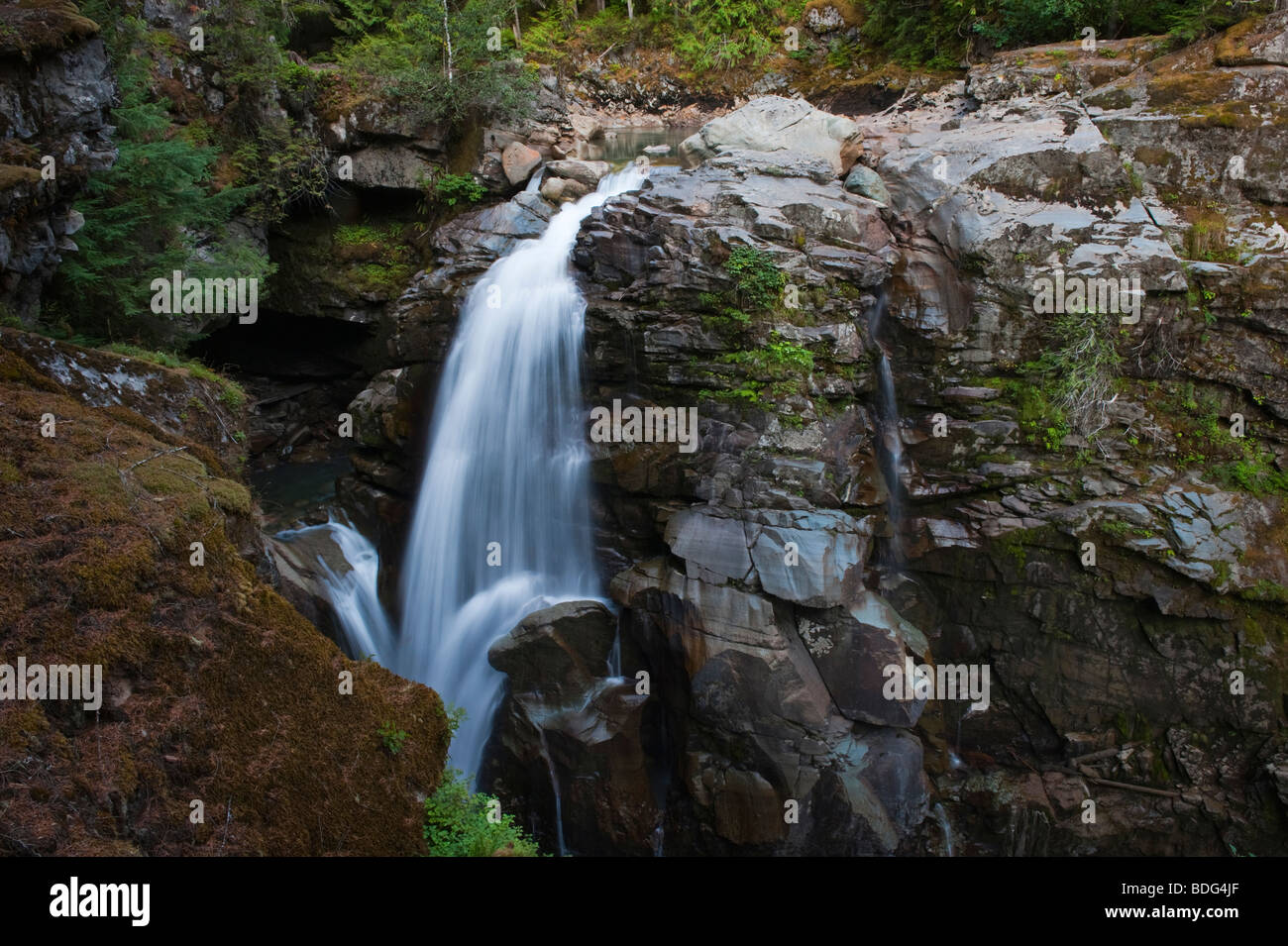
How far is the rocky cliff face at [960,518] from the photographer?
865 centimetres

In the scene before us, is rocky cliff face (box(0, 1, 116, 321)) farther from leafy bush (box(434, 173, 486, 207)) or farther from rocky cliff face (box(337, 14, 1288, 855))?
rocky cliff face (box(337, 14, 1288, 855))

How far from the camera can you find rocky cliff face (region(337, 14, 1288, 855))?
865 cm

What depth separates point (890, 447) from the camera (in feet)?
33.0

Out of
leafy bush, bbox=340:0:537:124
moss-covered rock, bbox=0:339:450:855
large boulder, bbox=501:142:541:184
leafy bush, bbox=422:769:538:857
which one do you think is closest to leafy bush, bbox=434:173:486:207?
large boulder, bbox=501:142:541:184

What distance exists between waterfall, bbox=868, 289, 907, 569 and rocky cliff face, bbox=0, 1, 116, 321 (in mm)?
10229

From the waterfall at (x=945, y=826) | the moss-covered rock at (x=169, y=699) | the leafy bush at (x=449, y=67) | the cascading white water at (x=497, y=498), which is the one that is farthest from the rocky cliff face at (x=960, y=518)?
the leafy bush at (x=449, y=67)

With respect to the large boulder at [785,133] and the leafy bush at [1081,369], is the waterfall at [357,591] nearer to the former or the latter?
the large boulder at [785,133]

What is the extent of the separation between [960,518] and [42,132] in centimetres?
1214

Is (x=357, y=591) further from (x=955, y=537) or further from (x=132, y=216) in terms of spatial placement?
(x=955, y=537)

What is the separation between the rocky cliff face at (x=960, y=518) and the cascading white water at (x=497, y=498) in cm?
70

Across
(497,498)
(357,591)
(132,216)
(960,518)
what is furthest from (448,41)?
(960,518)

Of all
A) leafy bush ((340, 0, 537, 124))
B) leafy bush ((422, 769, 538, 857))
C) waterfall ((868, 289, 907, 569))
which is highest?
leafy bush ((340, 0, 537, 124))

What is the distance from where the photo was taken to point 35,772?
132 inches
